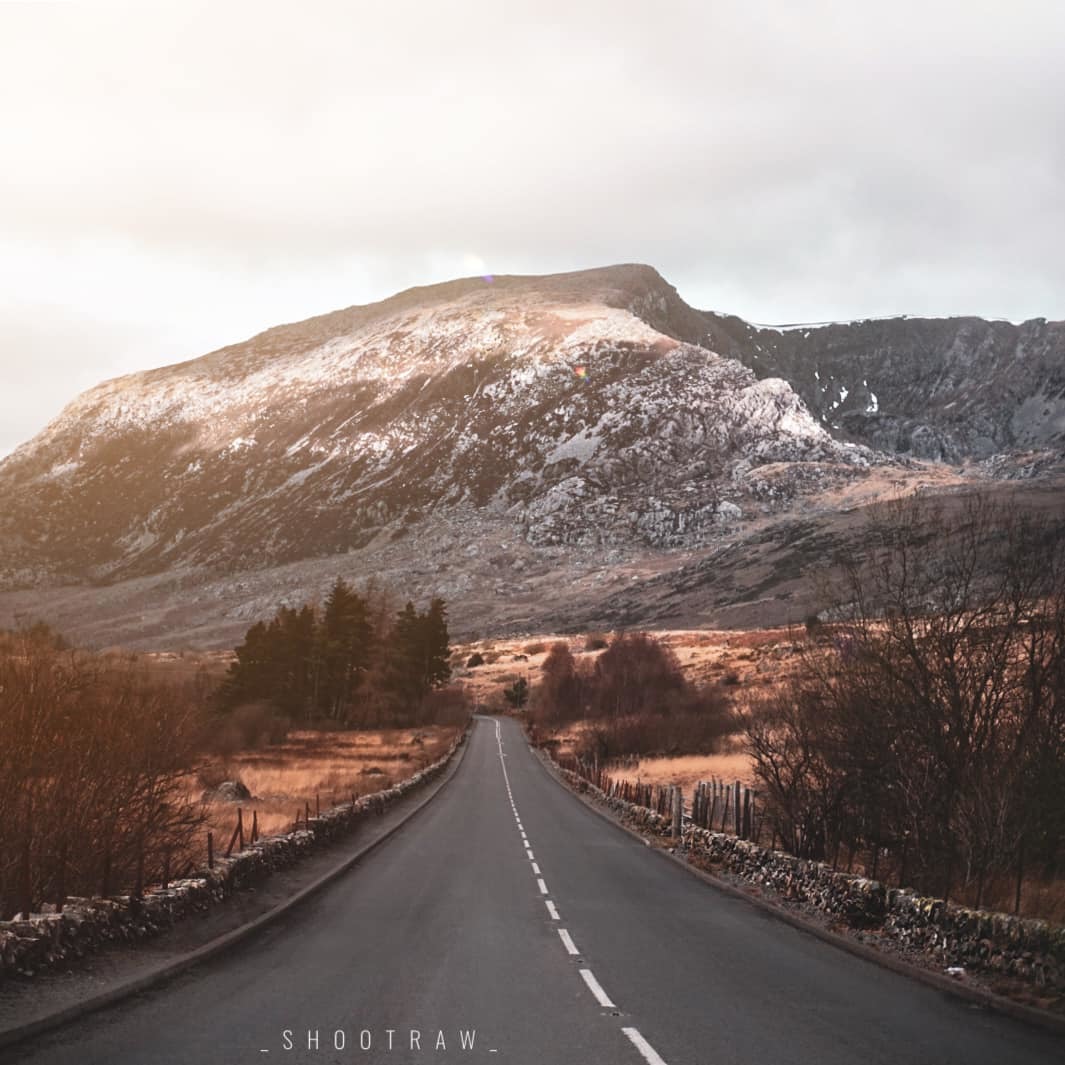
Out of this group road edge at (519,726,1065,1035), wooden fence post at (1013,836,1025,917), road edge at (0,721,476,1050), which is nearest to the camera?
road edge at (0,721,476,1050)

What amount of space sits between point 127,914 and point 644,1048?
24.3ft

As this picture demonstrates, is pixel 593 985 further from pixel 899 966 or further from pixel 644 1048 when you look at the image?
pixel 899 966

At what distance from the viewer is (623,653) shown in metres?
82.2

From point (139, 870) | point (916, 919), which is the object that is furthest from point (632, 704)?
point (139, 870)

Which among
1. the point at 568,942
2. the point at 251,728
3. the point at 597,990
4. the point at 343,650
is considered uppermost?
the point at 597,990

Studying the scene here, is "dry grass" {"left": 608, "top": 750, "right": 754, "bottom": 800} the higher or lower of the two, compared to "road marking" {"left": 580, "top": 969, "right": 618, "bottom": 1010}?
lower

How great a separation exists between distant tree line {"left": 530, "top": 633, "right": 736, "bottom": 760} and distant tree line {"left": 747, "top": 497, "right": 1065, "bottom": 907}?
92.3 ft

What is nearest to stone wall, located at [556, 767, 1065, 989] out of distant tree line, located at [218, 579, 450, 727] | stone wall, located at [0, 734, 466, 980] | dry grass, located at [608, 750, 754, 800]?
stone wall, located at [0, 734, 466, 980]

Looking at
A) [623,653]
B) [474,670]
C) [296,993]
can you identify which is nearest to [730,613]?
[474,670]

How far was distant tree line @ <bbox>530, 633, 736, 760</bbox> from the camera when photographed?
62500 millimetres

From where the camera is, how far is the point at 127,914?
42.5ft

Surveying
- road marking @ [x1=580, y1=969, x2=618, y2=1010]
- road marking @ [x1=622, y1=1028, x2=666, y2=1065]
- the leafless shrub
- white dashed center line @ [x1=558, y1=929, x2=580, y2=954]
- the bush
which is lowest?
the bush

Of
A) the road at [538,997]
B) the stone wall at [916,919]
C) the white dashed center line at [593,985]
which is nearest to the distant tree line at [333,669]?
the white dashed center line at [593,985]

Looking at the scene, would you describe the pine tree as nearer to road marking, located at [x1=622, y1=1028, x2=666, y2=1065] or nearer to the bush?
the bush
